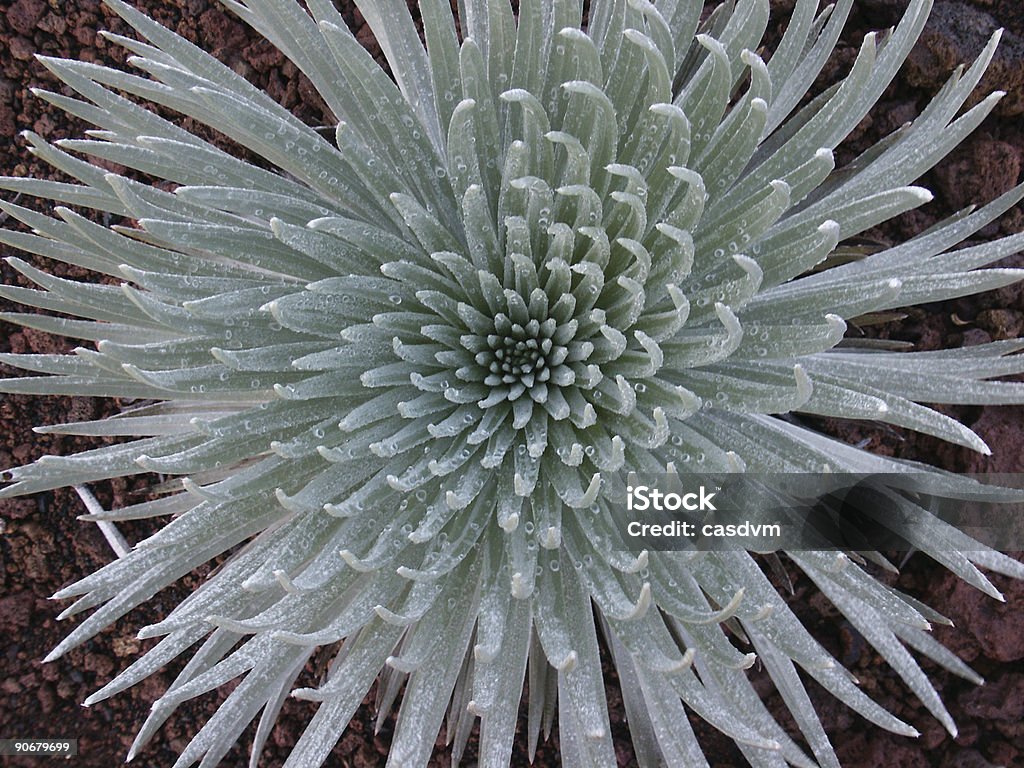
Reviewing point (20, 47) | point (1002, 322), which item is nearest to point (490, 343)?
point (1002, 322)

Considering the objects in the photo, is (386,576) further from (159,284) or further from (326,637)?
(159,284)

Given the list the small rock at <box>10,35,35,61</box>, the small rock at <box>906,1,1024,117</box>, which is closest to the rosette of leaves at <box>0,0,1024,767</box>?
the small rock at <box>906,1,1024,117</box>

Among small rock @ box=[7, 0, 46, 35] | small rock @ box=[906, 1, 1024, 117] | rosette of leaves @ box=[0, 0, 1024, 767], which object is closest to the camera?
rosette of leaves @ box=[0, 0, 1024, 767]

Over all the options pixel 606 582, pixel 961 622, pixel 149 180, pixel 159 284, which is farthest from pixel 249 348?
pixel 961 622

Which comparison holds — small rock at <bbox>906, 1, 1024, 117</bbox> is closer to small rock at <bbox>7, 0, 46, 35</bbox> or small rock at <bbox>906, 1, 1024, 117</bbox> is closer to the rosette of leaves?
the rosette of leaves

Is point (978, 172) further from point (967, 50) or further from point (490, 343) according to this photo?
point (490, 343)

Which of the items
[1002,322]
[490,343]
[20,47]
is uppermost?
[20,47]

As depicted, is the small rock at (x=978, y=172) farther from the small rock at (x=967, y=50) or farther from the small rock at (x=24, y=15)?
the small rock at (x=24, y=15)

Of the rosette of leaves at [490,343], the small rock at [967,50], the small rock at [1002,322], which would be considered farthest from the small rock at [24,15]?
the small rock at [1002,322]
